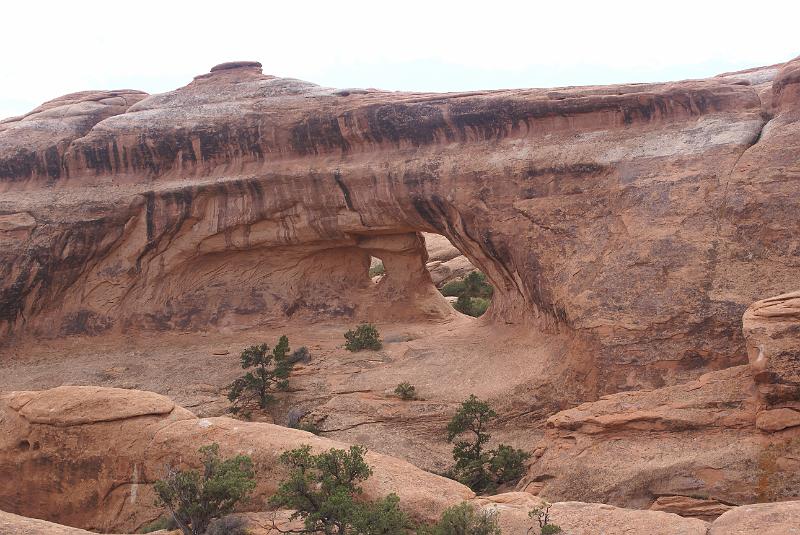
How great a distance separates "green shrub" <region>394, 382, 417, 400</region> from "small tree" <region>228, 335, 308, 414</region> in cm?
341

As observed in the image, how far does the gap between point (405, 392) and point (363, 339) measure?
4.44m

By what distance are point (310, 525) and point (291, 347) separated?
47.7 feet

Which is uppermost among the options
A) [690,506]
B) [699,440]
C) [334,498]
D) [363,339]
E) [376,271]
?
[334,498]

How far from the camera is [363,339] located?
83.5 ft

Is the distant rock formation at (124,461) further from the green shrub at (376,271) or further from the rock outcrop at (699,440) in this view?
the green shrub at (376,271)

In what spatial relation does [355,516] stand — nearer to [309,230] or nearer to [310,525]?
[310,525]

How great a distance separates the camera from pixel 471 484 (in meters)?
17.0

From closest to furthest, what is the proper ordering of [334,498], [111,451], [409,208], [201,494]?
1. [334,498]
2. [201,494]
3. [111,451]
4. [409,208]

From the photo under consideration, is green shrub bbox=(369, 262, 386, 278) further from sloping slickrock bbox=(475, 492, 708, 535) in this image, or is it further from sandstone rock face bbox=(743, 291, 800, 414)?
sloping slickrock bbox=(475, 492, 708, 535)

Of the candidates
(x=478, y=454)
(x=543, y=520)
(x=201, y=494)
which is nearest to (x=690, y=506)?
(x=543, y=520)

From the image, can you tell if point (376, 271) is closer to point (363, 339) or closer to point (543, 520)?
point (363, 339)

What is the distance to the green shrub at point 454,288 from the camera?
124 feet

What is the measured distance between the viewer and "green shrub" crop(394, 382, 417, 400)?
840 inches

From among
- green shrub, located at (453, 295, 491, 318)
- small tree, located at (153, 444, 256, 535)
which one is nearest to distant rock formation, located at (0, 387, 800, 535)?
small tree, located at (153, 444, 256, 535)
